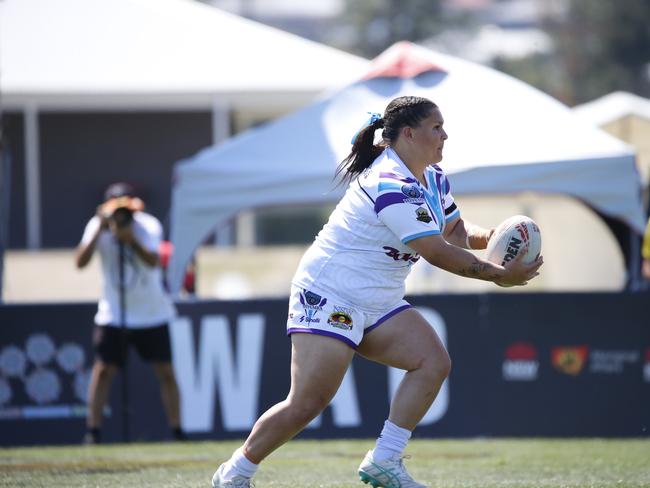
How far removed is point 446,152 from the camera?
10.9 metres

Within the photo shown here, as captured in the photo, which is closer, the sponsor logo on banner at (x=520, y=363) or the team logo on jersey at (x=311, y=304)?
the team logo on jersey at (x=311, y=304)

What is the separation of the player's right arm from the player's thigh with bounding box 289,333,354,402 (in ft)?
1.94

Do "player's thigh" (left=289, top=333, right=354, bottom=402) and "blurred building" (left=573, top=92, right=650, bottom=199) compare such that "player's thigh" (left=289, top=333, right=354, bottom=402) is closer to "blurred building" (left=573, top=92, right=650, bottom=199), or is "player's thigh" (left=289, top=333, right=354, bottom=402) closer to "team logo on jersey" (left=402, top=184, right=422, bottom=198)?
"team logo on jersey" (left=402, top=184, right=422, bottom=198)

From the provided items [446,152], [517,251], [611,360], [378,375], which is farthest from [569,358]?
[517,251]

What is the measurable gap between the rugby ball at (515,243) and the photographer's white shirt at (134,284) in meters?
5.13

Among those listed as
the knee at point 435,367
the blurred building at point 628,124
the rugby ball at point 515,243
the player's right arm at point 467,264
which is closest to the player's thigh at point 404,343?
the knee at point 435,367

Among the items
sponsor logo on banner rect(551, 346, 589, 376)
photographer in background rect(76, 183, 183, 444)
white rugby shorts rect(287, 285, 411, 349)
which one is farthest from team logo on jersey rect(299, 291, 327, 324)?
sponsor logo on banner rect(551, 346, 589, 376)

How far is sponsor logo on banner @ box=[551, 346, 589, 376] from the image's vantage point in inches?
406

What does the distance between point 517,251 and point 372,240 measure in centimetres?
67

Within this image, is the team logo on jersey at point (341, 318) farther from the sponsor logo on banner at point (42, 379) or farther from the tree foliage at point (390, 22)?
the tree foliage at point (390, 22)

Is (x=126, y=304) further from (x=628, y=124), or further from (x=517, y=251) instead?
(x=628, y=124)

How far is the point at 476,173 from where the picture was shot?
10703 mm

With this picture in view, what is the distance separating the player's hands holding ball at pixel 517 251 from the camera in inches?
213

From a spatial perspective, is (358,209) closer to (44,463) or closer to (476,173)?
(44,463)
